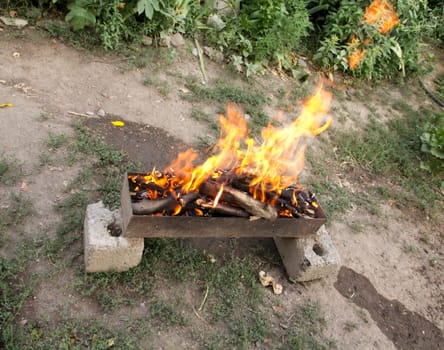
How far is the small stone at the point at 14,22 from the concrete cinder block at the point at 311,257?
4.65 metres

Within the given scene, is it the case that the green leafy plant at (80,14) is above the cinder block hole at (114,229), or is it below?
above

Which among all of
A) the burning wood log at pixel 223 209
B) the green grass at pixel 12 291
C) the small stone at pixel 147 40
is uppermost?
the burning wood log at pixel 223 209

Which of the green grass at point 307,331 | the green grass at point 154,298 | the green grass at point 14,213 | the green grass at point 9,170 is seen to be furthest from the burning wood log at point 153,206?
the green grass at point 9,170

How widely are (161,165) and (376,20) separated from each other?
4.74 metres

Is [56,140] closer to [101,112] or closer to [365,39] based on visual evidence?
[101,112]

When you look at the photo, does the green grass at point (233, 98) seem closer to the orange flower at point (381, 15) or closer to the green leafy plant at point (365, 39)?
the green leafy plant at point (365, 39)

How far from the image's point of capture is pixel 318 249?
3928 millimetres

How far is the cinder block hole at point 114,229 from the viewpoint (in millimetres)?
3344

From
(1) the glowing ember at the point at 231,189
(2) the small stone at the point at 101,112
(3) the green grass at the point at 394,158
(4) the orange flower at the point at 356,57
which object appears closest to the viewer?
(1) the glowing ember at the point at 231,189

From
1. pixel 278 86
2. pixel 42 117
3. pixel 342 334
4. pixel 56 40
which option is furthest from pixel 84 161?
pixel 278 86

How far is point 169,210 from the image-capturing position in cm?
322

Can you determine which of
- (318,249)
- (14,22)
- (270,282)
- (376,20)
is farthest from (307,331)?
(376,20)

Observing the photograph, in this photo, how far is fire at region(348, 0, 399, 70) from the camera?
281 inches

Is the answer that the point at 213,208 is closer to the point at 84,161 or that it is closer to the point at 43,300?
the point at 43,300
